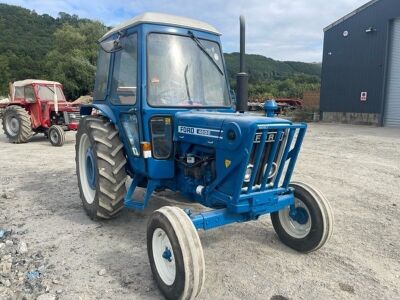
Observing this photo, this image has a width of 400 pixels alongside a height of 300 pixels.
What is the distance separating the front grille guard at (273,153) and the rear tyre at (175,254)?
0.64 m

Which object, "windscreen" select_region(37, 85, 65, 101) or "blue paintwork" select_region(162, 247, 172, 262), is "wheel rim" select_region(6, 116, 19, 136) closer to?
"windscreen" select_region(37, 85, 65, 101)

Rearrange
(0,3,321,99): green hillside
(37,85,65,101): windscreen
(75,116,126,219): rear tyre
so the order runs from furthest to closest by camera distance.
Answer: (0,3,321,99): green hillside < (37,85,65,101): windscreen < (75,116,126,219): rear tyre

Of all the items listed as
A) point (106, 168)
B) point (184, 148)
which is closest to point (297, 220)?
point (184, 148)

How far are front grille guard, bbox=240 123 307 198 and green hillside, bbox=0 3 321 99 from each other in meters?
19.8

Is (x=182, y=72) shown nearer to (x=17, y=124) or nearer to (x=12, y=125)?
(x=17, y=124)

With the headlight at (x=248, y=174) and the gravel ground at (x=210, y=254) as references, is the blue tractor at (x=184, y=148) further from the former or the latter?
the gravel ground at (x=210, y=254)

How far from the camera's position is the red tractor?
12.1m

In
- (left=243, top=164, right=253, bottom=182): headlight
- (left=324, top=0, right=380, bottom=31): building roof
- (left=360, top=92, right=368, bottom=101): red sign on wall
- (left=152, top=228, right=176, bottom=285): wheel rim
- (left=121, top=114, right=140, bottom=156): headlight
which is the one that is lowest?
(left=152, top=228, right=176, bottom=285): wheel rim

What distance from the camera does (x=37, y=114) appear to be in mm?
12648

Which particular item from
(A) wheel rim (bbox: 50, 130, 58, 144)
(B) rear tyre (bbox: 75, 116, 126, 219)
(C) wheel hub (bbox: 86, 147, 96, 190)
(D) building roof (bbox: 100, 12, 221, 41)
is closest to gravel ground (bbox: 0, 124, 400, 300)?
(B) rear tyre (bbox: 75, 116, 126, 219)

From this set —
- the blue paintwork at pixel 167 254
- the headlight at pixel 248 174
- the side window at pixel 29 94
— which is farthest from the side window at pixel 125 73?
the side window at pixel 29 94

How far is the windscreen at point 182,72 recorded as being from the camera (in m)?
4.14

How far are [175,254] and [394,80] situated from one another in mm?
18369

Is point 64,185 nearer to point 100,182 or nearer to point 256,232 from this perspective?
point 100,182
